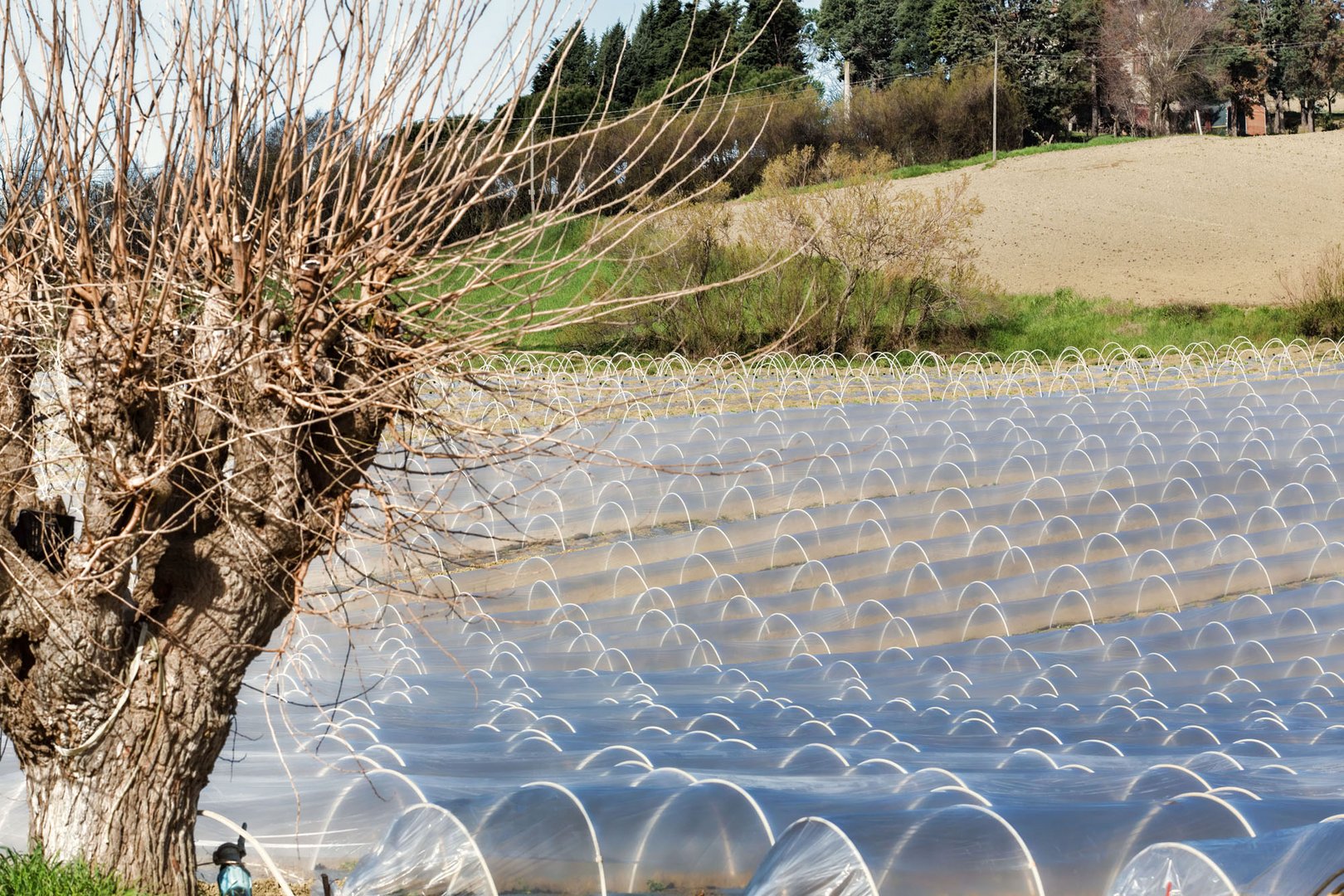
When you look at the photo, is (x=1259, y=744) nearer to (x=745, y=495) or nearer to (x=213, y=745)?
(x=213, y=745)

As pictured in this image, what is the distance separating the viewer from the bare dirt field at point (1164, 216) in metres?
31.3

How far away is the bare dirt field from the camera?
31266 mm

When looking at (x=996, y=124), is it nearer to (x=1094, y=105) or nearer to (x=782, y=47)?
(x=782, y=47)

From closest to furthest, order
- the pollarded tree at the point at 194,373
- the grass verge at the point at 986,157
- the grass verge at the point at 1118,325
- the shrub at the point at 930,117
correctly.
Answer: the pollarded tree at the point at 194,373, the grass verge at the point at 1118,325, the grass verge at the point at 986,157, the shrub at the point at 930,117

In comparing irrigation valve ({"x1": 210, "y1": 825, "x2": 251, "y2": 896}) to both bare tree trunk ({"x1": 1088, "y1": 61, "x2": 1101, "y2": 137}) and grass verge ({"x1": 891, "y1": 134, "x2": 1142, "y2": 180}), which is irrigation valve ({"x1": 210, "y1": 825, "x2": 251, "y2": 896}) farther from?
bare tree trunk ({"x1": 1088, "y1": 61, "x2": 1101, "y2": 137})

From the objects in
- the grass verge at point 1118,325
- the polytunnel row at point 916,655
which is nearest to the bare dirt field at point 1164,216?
the grass verge at point 1118,325

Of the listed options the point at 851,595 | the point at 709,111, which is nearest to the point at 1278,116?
the point at 709,111

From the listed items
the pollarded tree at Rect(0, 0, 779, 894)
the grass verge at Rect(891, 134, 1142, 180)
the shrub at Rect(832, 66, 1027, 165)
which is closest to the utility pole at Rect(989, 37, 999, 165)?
the grass verge at Rect(891, 134, 1142, 180)

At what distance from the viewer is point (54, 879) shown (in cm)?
349

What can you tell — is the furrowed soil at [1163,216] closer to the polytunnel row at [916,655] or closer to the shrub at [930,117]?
the shrub at [930,117]

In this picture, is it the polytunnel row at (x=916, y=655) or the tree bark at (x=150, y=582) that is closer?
the tree bark at (x=150, y=582)

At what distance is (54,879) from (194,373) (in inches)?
56.4

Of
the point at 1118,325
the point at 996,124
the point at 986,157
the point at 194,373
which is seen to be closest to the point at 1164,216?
the point at 996,124

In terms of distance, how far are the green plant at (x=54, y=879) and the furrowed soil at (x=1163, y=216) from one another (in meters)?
28.7
